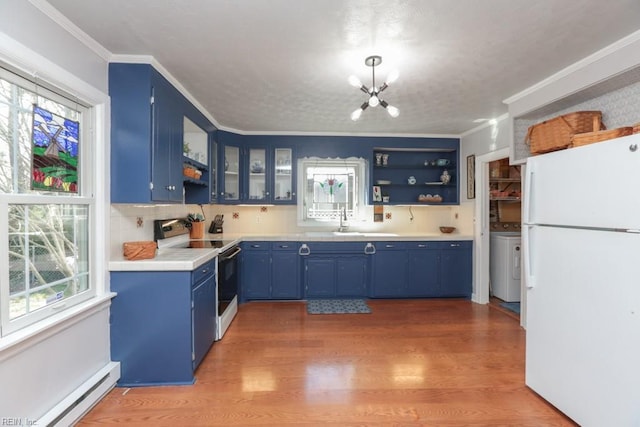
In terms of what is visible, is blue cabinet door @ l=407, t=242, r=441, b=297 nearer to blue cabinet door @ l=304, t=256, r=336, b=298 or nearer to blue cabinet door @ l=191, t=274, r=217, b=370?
blue cabinet door @ l=304, t=256, r=336, b=298

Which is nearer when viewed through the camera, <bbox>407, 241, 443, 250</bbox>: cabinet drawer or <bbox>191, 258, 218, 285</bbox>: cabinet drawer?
<bbox>191, 258, 218, 285</bbox>: cabinet drawer

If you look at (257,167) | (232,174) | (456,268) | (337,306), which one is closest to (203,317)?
(337,306)

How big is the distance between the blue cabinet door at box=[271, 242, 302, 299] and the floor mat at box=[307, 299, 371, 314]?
33cm

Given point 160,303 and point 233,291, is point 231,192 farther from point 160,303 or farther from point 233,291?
point 160,303

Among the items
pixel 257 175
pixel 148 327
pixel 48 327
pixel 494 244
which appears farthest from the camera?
pixel 257 175

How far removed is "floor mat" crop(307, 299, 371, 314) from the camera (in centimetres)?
368

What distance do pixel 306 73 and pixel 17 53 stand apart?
1.71 metres

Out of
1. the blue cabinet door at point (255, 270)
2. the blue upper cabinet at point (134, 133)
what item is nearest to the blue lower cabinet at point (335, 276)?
the blue cabinet door at point (255, 270)

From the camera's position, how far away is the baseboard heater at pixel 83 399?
162 centimetres

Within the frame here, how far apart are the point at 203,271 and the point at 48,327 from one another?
3.28 feet

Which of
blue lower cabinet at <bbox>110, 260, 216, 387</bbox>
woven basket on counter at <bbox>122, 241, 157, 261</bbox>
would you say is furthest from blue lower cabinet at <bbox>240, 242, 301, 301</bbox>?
blue lower cabinet at <bbox>110, 260, 216, 387</bbox>

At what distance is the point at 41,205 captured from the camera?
5.63ft

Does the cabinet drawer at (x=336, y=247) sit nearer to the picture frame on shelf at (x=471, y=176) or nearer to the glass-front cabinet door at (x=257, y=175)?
the glass-front cabinet door at (x=257, y=175)

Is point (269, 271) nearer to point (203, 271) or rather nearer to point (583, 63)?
point (203, 271)
